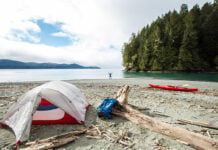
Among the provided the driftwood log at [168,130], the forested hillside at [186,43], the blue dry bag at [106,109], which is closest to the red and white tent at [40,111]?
the blue dry bag at [106,109]

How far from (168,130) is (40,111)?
522 centimetres

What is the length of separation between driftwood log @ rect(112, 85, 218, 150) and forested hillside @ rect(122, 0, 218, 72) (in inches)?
1853

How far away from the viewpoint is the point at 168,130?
382 centimetres

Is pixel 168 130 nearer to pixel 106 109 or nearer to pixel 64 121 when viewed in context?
pixel 106 109

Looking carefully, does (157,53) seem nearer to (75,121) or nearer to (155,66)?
(155,66)

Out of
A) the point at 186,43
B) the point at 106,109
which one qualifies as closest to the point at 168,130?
the point at 106,109

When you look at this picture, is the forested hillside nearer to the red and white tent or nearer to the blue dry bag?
the blue dry bag

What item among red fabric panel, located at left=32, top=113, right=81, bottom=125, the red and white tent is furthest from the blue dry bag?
red fabric panel, located at left=32, top=113, right=81, bottom=125

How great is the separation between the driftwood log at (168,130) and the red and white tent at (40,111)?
194 centimetres

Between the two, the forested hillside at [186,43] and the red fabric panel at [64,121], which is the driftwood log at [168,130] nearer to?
the red fabric panel at [64,121]

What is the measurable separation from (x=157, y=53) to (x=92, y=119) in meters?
51.4

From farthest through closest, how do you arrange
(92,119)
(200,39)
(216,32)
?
(200,39), (216,32), (92,119)

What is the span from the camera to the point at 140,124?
4.66 meters

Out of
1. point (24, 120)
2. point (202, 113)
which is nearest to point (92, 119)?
point (24, 120)
